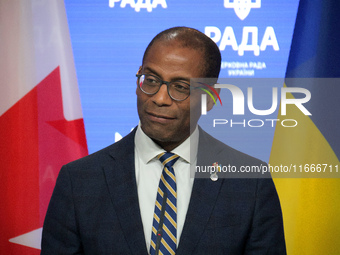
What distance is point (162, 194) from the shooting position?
1.55 meters

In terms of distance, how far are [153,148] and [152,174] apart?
94 mm

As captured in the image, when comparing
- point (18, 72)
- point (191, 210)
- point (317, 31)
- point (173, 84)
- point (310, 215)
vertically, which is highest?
point (317, 31)

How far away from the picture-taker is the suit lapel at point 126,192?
146 cm

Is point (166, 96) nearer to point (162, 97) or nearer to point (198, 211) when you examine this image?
point (162, 97)

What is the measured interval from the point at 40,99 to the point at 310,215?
1699mm

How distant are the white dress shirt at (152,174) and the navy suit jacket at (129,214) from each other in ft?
0.15

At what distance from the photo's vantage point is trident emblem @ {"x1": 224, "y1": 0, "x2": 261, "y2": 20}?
2.64 meters

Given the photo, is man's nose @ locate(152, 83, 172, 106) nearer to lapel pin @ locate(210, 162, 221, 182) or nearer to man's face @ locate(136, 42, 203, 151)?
man's face @ locate(136, 42, 203, 151)

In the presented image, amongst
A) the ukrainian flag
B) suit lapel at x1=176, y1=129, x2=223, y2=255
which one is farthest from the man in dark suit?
the ukrainian flag

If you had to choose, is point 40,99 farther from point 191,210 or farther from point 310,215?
point 310,215

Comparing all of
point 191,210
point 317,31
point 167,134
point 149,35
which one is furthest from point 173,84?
point 317,31

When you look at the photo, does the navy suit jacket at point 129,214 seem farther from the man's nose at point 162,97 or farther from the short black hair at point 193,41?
the short black hair at point 193,41

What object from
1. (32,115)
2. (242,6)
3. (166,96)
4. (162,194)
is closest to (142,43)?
(242,6)

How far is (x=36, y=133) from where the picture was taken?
258 centimetres
